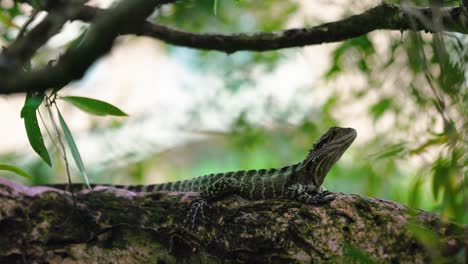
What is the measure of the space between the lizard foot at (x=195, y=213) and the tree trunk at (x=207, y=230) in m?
0.04

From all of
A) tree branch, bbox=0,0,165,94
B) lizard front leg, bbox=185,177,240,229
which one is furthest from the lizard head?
tree branch, bbox=0,0,165,94

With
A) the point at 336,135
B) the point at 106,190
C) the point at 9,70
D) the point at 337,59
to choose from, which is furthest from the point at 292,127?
the point at 9,70

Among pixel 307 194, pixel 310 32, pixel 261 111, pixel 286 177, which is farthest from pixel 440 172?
pixel 261 111

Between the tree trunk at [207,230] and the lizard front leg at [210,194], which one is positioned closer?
the tree trunk at [207,230]

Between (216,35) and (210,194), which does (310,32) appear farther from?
(210,194)

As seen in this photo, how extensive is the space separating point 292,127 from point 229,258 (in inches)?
172

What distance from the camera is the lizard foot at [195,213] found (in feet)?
12.2

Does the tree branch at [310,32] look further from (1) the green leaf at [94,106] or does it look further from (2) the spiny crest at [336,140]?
(2) the spiny crest at [336,140]

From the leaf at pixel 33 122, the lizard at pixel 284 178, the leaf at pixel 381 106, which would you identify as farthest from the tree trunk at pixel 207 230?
the leaf at pixel 381 106

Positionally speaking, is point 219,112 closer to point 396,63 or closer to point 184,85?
point 184,85

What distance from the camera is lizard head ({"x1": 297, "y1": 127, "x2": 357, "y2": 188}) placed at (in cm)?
474

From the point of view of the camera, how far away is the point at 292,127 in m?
7.71

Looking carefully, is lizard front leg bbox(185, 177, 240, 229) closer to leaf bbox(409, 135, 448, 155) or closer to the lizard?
the lizard

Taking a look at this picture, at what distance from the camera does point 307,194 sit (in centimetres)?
404
